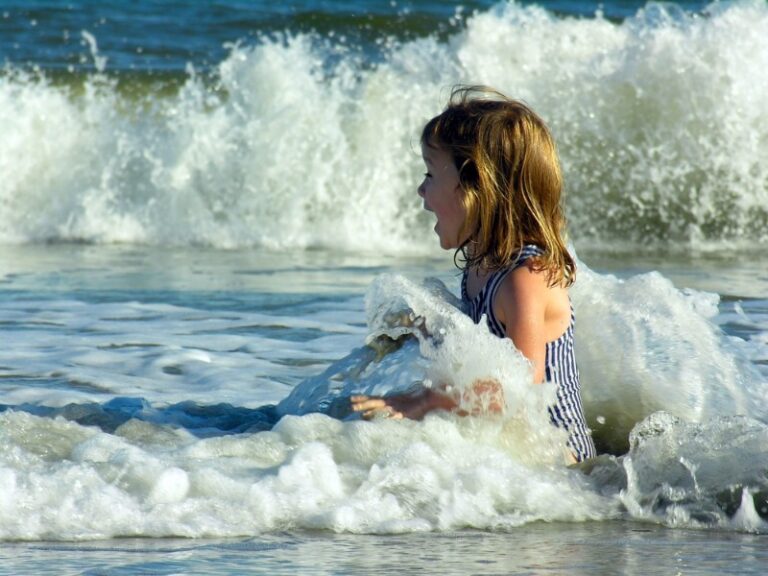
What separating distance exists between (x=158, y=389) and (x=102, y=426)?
2.29 feet

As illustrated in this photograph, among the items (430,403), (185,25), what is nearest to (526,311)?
(430,403)

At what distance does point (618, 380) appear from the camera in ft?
13.4

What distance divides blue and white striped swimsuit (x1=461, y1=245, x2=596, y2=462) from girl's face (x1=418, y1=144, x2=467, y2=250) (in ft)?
0.57

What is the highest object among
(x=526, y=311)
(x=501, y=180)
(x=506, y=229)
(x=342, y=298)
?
(x=501, y=180)

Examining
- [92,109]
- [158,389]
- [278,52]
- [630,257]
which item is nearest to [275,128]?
[278,52]

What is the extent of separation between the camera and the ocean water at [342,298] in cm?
318

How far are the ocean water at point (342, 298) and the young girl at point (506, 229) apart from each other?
120 mm

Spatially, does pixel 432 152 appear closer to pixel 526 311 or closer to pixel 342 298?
pixel 526 311

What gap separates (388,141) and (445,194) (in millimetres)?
7075

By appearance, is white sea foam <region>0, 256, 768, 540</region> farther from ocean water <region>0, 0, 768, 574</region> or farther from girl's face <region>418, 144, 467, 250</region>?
girl's face <region>418, 144, 467, 250</region>

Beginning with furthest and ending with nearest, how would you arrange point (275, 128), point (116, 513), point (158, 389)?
point (275, 128) → point (158, 389) → point (116, 513)

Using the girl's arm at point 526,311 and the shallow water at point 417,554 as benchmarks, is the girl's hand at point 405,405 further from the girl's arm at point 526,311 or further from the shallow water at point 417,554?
the shallow water at point 417,554

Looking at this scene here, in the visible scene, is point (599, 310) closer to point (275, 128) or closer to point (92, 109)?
point (275, 128)

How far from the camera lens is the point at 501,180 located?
12.2 feet
